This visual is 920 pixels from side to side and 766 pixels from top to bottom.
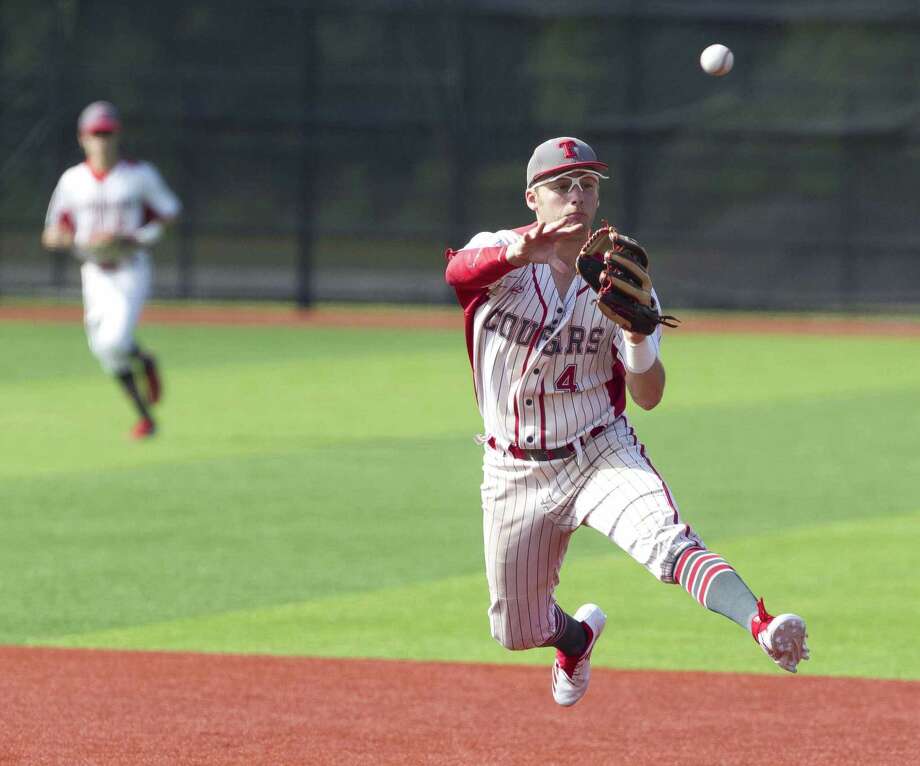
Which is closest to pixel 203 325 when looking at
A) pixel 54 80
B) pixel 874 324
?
pixel 54 80

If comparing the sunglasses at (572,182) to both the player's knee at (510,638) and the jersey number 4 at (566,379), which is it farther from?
the player's knee at (510,638)

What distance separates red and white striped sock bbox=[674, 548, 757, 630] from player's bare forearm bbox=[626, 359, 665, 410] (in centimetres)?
52

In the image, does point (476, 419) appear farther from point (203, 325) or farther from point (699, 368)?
point (203, 325)

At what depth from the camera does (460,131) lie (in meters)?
24.7

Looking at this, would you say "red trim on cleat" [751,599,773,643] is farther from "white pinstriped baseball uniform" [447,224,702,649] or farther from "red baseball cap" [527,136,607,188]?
"red baseball cap" [527,136,607,188]

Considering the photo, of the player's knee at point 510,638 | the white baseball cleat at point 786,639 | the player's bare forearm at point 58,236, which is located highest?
the player's bare forearm at point 58,236

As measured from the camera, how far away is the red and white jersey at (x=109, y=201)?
45.9 feet

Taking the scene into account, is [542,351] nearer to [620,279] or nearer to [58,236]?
[620,279]

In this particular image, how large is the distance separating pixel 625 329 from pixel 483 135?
19.5 m

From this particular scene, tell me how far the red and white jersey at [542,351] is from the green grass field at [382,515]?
190 cm

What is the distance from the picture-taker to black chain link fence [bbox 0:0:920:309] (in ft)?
79.2

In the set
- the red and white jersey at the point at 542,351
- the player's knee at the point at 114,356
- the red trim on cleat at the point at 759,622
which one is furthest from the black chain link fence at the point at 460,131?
the red trim on cleat at the point at 759,622

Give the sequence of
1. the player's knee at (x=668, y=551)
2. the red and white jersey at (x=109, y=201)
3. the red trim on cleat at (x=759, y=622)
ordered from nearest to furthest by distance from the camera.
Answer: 1. the red trim on cleat at (x=759, y=622)
2. the player's knee at (x=668, y=551)
3. the red and white jersey at (x=109, y=201)

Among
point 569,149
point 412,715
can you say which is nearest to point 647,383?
point 569,149
